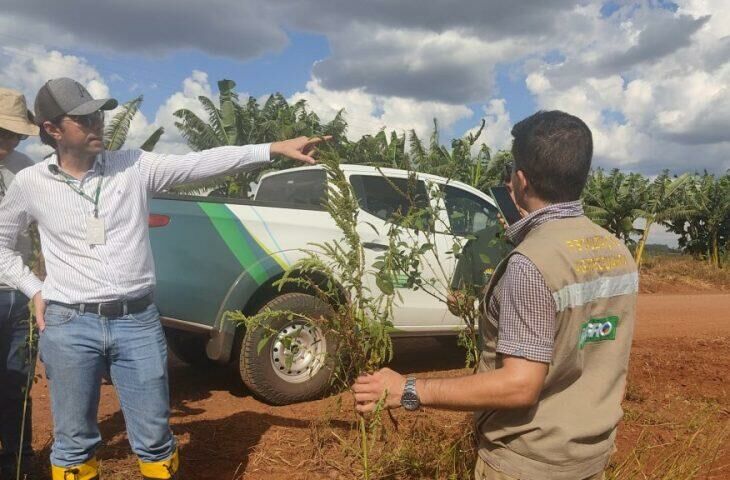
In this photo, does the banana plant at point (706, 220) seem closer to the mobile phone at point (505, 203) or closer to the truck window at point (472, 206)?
the truck window at point (472, 206)

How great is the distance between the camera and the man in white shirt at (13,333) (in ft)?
10.4

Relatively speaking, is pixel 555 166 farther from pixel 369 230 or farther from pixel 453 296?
pixel 369 230

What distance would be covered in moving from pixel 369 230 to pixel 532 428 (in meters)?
3.67

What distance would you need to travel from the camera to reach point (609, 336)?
5.65 feet

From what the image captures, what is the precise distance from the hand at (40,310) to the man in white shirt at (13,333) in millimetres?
466

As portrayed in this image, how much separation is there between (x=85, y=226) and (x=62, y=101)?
0.50 metres

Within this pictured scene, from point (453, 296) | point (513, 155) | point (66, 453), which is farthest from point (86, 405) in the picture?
point (513, 155)

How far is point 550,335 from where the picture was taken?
1590mm

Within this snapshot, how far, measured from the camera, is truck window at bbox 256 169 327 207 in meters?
5.71

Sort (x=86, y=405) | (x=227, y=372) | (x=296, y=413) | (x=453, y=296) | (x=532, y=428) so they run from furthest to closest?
1. (x=227, y=372)
2. (x=296, y=413)
3. (x=453, y=296)
4. (x=86, y=405)
5. (x=532, y=428)

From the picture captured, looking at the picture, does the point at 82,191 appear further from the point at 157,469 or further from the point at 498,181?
the point at 498,181

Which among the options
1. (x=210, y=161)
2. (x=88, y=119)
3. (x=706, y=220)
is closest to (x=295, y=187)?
(x=210, y=161)

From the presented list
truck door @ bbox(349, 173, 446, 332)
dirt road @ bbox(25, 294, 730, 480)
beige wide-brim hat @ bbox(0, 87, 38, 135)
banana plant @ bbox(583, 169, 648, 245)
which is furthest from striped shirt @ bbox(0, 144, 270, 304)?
banana plant @ bbox(583, 169, 648, 245)

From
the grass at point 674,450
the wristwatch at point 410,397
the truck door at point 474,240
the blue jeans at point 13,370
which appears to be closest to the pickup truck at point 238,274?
the truck door at point 474,240
